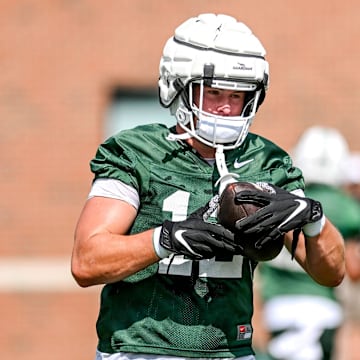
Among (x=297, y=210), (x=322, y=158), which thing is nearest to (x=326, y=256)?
(x=297, y=210)

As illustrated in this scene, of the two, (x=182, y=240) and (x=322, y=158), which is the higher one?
(x=182, y=240)

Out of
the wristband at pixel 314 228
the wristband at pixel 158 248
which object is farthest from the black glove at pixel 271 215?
the wristband at pixel 158 248

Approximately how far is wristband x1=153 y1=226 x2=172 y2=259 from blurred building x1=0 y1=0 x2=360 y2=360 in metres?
6.88

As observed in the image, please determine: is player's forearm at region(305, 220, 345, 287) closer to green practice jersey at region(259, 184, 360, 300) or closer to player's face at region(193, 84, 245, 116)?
player's face at region(193, 84, 245, 116)

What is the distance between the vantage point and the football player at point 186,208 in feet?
13.7

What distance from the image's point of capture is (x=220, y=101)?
167 inches

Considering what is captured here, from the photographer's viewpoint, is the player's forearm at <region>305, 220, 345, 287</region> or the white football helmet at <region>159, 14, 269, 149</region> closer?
the white football helmet at <region>159, 14, 269, 149</region>

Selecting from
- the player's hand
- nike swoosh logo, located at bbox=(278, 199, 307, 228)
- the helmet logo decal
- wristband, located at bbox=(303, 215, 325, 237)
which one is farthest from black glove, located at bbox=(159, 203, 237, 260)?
the helmet logo decal

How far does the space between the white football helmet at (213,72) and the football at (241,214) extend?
0.79 ft

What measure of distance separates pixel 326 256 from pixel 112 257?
74 centimetres

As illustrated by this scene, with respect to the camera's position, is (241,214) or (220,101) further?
(220,101)

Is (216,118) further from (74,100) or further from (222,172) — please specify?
(74,100)

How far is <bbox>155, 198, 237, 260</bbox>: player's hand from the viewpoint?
3.96 metres

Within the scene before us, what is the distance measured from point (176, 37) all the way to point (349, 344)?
7.79 meters
